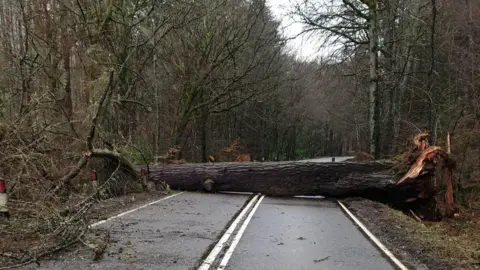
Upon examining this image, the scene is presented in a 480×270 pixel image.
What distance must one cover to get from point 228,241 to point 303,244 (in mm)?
1363

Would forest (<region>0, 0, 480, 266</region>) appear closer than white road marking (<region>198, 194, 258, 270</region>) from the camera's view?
No

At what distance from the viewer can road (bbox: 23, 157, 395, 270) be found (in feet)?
20.0

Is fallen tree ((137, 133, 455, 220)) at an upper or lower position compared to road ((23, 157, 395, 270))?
upper

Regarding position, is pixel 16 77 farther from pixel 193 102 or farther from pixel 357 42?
pixel 357 42

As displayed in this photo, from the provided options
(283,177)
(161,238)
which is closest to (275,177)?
(283,177)

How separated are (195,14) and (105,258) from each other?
18.9 metres

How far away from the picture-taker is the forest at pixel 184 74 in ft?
40.6

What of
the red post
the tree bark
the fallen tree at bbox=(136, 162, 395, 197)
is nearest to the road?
the red post

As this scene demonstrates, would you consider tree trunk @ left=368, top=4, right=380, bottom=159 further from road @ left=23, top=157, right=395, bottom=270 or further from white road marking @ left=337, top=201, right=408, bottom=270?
road @ left=23, top=157, right=395, bottom=270

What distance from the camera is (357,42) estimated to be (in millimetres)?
23719

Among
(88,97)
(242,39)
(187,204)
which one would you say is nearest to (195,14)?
(242,39)

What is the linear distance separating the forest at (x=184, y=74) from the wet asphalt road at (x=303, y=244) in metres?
3.56

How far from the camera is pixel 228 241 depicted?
25.3 ft

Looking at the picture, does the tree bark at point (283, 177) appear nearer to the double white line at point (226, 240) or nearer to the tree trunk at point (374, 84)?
the double white line at point (226, 240)
